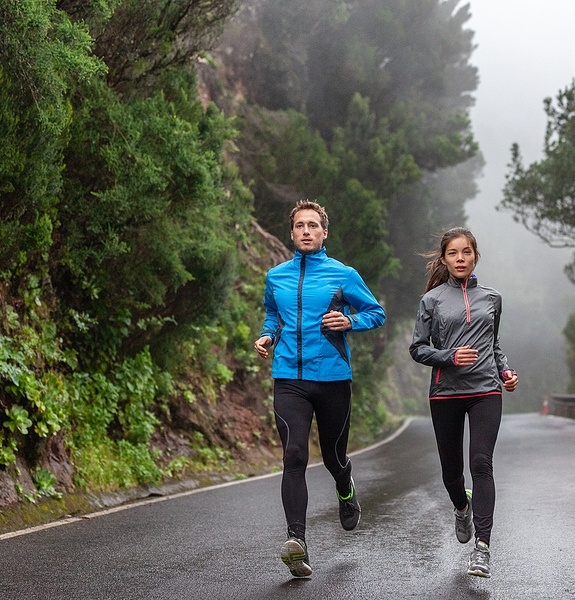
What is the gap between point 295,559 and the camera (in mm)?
5469

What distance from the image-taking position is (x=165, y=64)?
11531mm

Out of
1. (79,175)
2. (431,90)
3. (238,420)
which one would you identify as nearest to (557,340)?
(431,90)

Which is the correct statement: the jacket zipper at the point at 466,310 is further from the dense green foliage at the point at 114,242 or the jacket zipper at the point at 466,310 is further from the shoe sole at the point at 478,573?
the dense green foliage at the point at 114,242

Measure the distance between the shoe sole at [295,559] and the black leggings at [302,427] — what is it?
164 millimetres

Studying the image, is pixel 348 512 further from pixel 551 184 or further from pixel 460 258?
pixel 551 184

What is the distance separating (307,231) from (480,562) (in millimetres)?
2187

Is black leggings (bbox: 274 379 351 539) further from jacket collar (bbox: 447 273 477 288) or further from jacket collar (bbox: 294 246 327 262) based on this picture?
jacket collar (bbox: 447 273 477 288)

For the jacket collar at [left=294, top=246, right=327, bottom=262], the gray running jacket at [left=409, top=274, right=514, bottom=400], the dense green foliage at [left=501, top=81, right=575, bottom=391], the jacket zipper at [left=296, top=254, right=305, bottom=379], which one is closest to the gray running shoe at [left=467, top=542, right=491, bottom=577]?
the gray running jacket at [left=409, top=274, right=514, bottom=400]

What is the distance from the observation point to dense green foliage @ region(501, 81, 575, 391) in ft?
99.7

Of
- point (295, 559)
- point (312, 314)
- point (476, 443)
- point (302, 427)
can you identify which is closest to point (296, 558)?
point (295, 559)

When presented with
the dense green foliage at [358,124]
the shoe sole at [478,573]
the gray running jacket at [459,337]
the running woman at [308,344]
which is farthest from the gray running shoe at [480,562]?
the dense green foliage at [358,124]

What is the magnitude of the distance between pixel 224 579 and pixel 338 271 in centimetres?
195

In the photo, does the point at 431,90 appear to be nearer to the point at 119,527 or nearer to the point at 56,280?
the point at 56,280

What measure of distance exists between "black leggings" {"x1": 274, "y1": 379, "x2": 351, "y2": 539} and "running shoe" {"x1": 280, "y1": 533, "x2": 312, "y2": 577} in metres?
0.15
